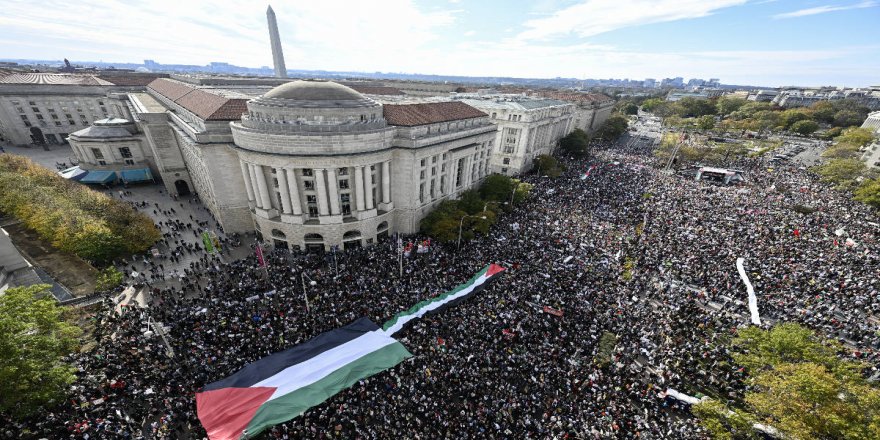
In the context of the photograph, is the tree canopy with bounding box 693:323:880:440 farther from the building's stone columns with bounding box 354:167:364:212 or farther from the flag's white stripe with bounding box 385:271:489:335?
the building's stone columns with bounding box 354:167:364:212

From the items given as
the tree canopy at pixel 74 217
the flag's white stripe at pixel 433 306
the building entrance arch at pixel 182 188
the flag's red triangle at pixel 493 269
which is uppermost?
the tree canopy at pixel 74 217

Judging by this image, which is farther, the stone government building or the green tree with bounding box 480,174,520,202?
the green tree with bounding box 480,174,520,202

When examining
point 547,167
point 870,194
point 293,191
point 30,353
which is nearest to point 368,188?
point 293,191

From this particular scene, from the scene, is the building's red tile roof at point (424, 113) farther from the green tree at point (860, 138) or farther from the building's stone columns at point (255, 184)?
the green tree at point (860, 138)

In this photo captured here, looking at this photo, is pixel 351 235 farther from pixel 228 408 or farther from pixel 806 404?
pixel 806 404

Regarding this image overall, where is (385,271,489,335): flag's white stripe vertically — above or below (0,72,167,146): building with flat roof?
below

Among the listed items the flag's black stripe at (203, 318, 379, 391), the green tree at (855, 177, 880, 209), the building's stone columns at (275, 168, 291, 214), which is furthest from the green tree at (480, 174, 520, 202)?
the green tree at (855, 177, 880, 209)

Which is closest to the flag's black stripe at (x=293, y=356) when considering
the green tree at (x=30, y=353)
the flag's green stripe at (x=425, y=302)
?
the flag's green stripe at (x=425, y=302)
